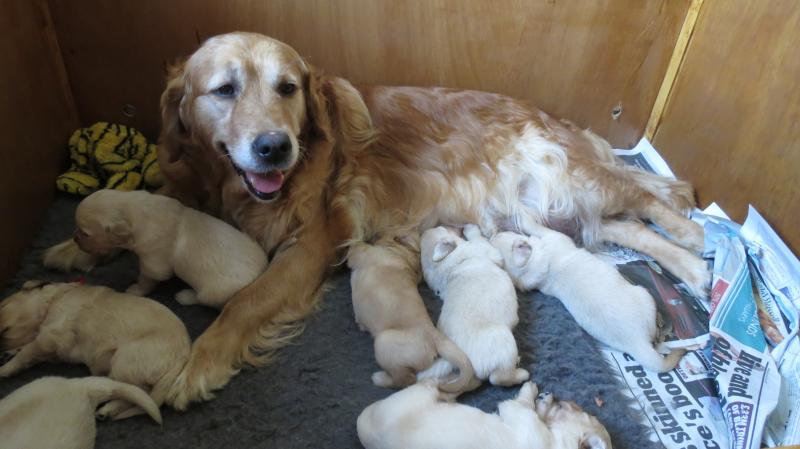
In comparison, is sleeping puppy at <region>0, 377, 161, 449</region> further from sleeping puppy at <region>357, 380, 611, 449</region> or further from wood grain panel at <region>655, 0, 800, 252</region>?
wood grain panel at <region>655, 0, 800, 252</region>

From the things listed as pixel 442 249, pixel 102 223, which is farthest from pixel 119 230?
pixel 442 249

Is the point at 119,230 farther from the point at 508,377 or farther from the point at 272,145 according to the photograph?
the point at 508,377

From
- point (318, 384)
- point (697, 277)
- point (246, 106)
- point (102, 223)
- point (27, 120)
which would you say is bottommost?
point (318, 384)

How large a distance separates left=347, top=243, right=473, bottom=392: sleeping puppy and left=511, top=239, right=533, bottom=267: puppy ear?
319 mm

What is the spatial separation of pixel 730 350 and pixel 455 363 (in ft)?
2.57

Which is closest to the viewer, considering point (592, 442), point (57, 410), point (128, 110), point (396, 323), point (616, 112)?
point (57, 410)

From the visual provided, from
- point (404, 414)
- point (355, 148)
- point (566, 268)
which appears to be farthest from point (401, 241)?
point (404, 414)

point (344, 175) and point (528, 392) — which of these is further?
point (344, 175)

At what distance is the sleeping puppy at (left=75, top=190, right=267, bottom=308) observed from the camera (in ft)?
5.10

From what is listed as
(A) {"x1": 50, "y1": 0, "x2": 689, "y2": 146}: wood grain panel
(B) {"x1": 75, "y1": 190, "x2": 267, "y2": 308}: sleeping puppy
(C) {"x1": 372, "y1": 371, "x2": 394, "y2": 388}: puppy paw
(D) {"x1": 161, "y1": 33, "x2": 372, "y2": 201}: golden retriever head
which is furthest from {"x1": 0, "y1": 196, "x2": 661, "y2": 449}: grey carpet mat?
(A) {"x1": 50, "y1": 0, "x2": 689, "y2": 146}: wood grain panel

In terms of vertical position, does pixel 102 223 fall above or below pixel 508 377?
above

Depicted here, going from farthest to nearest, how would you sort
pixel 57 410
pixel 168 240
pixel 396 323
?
1. pixel 168 240
2. pixel 396 323
3. pixel 57 410

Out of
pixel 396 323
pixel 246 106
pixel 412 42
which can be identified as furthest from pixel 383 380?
pixel 412 42

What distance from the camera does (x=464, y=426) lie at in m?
1.18
